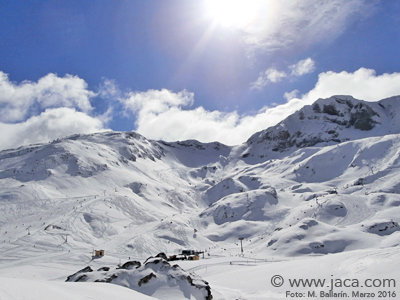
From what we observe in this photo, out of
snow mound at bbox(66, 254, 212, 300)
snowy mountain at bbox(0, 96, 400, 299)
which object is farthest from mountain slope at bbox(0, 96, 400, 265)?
snow mound at bbox(66, 254, 212, 300)

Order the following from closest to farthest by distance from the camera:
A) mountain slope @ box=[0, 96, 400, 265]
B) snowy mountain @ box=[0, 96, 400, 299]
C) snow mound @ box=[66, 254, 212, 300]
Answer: snow mound @ box=[66, 254, 212, 300] → snowy mountain @ box=[0, 96, 400, 299] → mountain slope @ box=[0, 96, 400, 265]

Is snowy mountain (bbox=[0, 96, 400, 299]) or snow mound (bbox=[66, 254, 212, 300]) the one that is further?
snowy mountain (bbox=[0, 96, 400, 299])

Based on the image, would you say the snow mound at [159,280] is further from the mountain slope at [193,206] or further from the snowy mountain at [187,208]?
the mountain slope at [193,206]

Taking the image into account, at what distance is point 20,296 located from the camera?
12820 mm

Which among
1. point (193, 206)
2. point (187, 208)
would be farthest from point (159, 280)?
point (193, 206)

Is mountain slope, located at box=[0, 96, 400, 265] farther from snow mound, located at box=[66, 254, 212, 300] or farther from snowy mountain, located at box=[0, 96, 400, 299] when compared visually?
snow mound, located at box=[66, 254, 212, 300]

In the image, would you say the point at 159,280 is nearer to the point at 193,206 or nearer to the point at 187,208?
the point at 187,208

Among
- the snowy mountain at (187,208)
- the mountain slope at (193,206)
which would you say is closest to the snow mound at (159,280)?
the snowy mountain at (187,208)

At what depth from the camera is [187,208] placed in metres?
139

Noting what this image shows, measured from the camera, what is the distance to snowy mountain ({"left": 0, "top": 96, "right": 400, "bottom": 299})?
65.7m

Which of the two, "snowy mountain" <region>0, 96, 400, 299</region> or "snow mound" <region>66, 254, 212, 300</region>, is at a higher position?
"snowy mountain" <region>0, 96, 400, 299</region>

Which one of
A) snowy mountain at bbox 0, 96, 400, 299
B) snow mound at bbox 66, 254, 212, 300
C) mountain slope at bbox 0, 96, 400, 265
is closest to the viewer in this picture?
snow mound at bbox 66, 254, 212, 300

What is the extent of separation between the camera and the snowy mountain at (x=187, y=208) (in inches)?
2586

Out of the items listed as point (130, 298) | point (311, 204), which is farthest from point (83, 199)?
point (130, 298)
